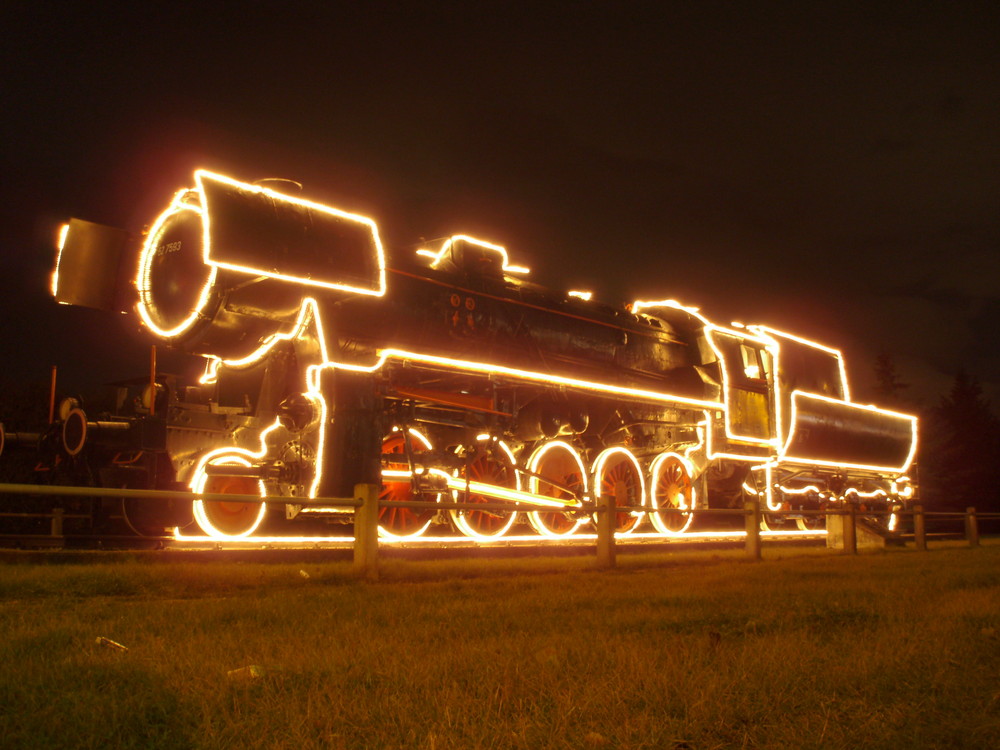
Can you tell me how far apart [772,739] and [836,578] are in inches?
211

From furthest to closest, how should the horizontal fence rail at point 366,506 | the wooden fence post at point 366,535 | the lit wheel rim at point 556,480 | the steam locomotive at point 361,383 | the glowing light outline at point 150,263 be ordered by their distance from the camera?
the lit wheel rim at point 556,480
the glowing light outline at point 150,263
the steam locomotive at point 361,383
the wooden fence post at point 366,535
the horizontal fence rail at point 366,506

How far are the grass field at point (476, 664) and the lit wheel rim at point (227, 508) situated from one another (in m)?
1.97

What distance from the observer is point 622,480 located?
38.3ft

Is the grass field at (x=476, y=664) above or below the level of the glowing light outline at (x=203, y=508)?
below

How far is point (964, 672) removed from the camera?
11.3ft

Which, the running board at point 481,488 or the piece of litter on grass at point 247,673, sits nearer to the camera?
the piece of litter on grass at point 247,673

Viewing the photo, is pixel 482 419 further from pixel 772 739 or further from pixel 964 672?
pixel 772 739

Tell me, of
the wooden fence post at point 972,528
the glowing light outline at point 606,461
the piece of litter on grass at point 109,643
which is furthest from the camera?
the wooden fence post at point 972,528

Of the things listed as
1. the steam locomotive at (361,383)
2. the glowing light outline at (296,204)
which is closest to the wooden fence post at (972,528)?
the steam locomotive at (361,383)

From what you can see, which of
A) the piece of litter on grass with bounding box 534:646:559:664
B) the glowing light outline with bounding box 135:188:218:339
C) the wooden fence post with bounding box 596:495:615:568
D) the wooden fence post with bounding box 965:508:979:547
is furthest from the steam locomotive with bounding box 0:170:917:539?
the wooden fence post with bounding box 965:508:979:547

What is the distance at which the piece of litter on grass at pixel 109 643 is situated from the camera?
3551mm

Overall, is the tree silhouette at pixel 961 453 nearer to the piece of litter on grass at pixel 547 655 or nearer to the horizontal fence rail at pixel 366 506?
the horizontal fence rail at pixel 366 506

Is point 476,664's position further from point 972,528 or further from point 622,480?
point 972,528

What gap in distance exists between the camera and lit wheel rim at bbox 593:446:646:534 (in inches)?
442
